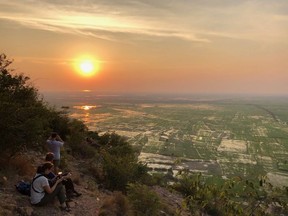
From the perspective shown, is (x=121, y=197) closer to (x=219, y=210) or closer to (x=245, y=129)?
(x=219, y=210)

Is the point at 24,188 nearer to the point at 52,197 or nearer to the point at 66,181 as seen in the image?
the point at 52,197

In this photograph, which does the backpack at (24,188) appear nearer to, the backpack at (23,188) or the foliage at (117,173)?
the backpack at (23,188)

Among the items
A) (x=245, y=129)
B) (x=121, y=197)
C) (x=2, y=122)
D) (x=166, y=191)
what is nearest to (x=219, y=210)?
(x=166, y=191)

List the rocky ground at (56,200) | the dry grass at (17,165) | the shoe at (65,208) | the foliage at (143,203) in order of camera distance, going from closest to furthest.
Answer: the rocky ground at (56,200)
the shoe at (65,208)
the dry grass at (17,165)
the foliage at (143,203)

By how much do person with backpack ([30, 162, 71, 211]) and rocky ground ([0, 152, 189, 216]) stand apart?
11.1 inches

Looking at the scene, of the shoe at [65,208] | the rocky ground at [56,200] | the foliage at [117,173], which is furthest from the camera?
the foliage at [117,173]

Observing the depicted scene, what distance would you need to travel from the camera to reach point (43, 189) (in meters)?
10.9

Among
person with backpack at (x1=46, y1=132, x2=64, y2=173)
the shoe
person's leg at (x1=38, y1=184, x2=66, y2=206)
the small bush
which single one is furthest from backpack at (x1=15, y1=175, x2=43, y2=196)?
the small bush

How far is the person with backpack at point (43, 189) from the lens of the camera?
1064 cm

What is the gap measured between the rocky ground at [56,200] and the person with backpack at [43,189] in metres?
0.28

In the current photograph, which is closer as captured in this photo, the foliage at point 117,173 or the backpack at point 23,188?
the backpack at point 23,188

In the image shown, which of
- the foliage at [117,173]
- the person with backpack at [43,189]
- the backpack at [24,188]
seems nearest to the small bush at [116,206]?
the person with backpack at [43,189]

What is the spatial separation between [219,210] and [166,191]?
349 cm

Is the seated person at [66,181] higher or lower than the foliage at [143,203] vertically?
higher
